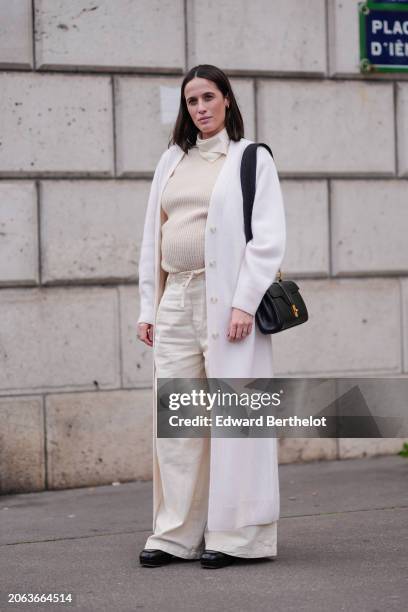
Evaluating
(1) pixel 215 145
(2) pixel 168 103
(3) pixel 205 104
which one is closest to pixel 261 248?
(1) pixel 215 145

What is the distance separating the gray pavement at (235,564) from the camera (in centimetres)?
435

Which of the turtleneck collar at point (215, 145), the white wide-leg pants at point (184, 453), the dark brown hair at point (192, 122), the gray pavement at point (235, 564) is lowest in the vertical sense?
the gray pavement at point (235, 564)

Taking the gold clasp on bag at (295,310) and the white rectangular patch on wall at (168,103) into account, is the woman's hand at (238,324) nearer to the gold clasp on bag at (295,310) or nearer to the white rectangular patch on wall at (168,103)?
the gold clasp on bag at (295,310)

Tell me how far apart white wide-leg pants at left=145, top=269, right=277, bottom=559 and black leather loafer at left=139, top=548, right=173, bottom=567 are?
0.02 metres

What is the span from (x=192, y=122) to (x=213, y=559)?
1.78m

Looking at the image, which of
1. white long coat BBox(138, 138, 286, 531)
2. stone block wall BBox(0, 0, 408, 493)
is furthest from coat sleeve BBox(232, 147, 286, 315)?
stone block wall BBox(0, 0, 408, 493)

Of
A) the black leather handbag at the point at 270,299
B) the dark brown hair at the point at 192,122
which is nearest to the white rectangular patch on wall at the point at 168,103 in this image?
the dark brown hair at the point at 192,122

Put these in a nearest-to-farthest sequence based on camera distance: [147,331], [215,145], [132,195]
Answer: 1. [215,145]
2. [147,331]
3. [132,195]

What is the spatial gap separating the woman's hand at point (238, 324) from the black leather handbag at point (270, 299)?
0.08m

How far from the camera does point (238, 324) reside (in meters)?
4.75

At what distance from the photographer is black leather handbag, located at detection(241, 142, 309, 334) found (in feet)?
15.7

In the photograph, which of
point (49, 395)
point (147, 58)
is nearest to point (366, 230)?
point (147, 58)

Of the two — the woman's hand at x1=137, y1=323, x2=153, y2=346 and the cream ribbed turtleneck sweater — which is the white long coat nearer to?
the cream ribbed turtleneck sweater

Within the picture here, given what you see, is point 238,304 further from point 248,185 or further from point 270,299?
point 248,185
